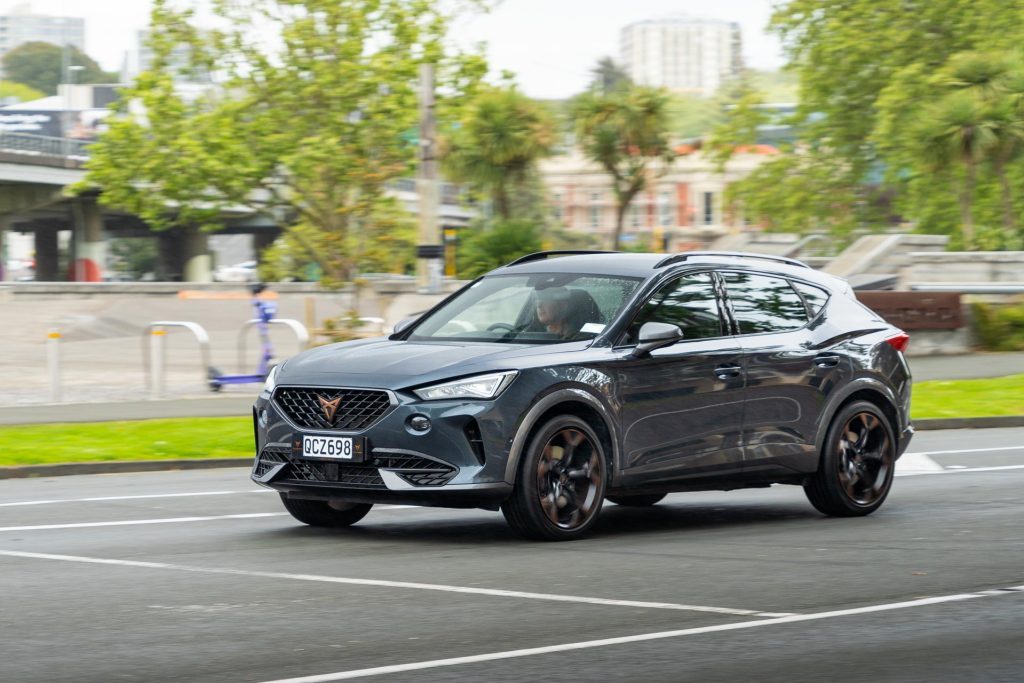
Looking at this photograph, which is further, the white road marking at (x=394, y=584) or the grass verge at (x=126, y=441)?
the grass verge at (x=126, y=441)

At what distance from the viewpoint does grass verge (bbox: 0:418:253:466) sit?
607 inches

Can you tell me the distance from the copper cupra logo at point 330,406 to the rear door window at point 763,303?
2.69 meters

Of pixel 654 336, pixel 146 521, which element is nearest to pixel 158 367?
pixel 146 521

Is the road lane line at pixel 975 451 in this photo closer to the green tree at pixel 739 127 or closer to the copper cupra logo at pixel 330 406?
the copper cupra logo at pixel 330 406

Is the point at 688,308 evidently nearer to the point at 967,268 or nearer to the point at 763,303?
the point at 763,303

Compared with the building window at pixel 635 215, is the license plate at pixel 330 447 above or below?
below

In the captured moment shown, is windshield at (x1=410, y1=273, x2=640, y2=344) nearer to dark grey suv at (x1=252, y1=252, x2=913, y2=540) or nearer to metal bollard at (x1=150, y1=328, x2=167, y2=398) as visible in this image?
dark grey suv at (x1=252, y1=252, x2=913, y2=540)

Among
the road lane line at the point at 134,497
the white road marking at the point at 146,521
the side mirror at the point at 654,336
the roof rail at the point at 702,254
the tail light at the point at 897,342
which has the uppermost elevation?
the roof rail at the point at 702,254

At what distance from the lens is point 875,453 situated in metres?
11.2

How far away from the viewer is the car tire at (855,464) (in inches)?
428

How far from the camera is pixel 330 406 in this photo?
9180mm

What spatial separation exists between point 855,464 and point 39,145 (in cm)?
7707

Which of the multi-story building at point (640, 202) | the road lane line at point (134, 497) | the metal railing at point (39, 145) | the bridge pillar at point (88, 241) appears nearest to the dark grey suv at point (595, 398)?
the road lane line at point (134, 497)

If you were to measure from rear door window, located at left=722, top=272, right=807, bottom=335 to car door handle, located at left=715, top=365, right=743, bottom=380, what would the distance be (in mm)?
325
